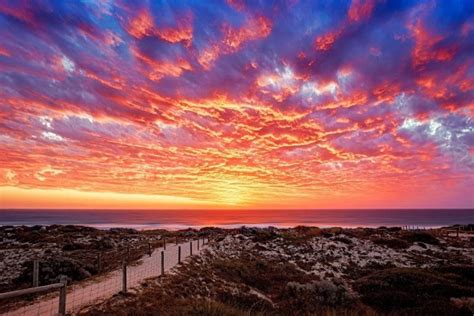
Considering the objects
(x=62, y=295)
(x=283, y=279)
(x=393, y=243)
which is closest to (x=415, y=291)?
(x=283, y=279)

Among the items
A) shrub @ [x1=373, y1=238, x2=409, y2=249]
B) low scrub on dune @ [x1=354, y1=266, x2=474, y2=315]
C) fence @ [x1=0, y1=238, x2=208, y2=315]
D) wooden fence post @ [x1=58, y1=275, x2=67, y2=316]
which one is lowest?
shrub @ [x1=373, y1=238, x2=409, y2=249]

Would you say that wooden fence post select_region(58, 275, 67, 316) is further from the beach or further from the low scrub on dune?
the low scrub on dune

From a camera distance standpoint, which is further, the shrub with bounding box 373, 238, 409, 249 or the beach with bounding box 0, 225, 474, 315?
the shrub with bounding box 373, 238, 409, 249

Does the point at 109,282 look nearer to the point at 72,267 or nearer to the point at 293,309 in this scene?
the point at 72,267

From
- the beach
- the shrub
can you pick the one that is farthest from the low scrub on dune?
the shrub

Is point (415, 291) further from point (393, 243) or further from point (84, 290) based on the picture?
point (393, 243)

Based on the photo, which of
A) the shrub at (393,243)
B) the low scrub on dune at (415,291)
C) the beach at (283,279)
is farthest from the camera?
the shrub at (393,243)

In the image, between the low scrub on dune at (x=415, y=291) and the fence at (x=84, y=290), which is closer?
the fence at (x=84, y=290)

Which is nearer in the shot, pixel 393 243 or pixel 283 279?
pixel 283 279

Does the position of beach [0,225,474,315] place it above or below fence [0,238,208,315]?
below

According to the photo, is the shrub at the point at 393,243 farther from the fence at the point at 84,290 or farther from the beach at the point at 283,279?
the fence at the point at 84,290

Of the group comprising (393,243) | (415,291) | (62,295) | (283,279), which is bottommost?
(283,279)

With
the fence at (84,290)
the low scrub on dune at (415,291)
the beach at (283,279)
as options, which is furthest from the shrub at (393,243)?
the fence at (84,290)

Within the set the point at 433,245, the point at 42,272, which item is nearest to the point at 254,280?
the point at 42,272
